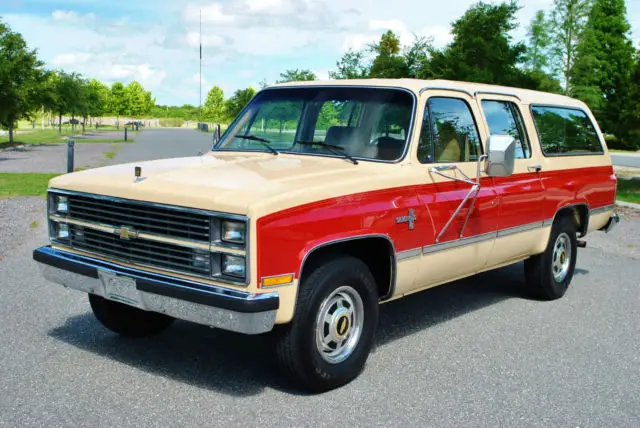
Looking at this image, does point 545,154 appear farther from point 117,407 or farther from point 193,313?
point 117,407

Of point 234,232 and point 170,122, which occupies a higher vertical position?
point 234,232

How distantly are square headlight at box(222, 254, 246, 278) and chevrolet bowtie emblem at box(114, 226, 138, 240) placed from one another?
2.38ft

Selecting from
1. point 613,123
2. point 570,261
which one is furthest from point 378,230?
point 613,123

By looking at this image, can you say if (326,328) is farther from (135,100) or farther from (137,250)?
(135,100)

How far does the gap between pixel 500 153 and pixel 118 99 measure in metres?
114

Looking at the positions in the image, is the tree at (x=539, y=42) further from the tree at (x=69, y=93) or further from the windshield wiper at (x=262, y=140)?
the windshield wiper at (x=262, y=140)

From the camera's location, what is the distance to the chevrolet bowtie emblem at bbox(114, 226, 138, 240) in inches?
185

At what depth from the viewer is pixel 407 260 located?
207 inches

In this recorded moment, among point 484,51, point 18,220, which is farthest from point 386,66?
point 18,220

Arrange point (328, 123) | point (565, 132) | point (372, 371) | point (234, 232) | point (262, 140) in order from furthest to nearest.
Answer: point (565, 132)
point (262, 140)
point (328, 123)
point (372, 371)
point (234, 232)

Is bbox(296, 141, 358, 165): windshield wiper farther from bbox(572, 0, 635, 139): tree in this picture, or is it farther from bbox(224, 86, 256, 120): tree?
bbox(224, 86, 256, 120): tree

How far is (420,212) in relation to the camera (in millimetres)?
5336

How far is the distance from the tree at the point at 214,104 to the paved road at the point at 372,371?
108926mm

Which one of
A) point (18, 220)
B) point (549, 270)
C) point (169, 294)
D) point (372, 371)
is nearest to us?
point (169, 294)
